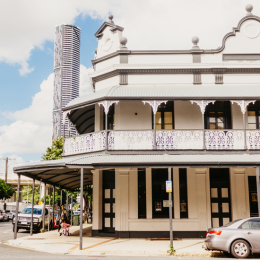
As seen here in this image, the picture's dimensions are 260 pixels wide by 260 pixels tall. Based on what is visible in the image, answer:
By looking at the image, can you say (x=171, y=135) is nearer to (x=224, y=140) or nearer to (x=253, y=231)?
(x=224, y=140)

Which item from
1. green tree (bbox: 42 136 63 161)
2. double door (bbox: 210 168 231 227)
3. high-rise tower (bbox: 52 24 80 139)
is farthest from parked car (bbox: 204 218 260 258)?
high-rise tower (bbox: 52 24 80 139)

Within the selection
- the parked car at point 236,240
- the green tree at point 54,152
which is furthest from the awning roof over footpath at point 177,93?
the green tree at point 54,152

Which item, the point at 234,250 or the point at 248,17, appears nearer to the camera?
the point at 234,250

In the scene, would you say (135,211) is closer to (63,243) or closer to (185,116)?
(63,243)

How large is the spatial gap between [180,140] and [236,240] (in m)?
5.68

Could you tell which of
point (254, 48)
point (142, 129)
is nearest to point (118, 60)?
point (142, 129)

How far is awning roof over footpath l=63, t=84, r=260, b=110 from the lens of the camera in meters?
15.5

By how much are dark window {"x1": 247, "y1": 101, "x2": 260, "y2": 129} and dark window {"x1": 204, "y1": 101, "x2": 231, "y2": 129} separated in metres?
0.94

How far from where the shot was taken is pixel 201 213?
16469mm

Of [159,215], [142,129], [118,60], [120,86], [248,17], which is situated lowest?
[159,215]

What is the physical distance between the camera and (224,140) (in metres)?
15.7

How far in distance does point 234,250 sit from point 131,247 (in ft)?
12.6

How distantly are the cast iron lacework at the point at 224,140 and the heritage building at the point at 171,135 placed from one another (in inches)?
1.7

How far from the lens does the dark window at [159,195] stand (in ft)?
54.5
